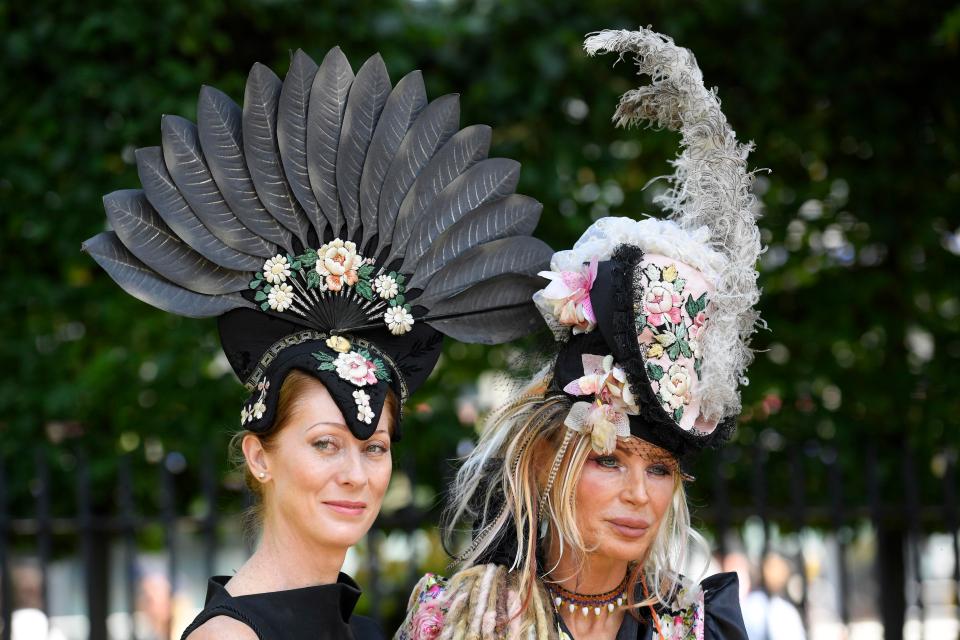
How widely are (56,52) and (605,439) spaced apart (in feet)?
10.7

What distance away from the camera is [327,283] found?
262 cm

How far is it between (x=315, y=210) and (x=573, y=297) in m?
0.62

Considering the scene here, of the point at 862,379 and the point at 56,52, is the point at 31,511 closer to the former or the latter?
the point at 56,52

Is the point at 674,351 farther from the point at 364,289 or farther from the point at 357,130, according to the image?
the point at 357,130

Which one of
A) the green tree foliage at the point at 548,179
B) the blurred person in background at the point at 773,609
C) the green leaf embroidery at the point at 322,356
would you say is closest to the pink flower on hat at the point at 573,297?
the green leaf embroidery at the point at 322,356

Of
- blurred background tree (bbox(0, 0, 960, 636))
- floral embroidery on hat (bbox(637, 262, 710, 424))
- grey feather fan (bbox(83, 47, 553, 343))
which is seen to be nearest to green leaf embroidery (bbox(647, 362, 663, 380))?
floral embroidery on hat (bbox(637, 262, 710, 424))

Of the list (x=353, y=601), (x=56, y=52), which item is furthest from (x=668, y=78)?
(x=56, y=52)

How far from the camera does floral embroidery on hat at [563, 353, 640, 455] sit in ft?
8.65

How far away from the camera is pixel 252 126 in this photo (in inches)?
104

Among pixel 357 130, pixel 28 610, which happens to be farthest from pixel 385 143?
pixel 28 610

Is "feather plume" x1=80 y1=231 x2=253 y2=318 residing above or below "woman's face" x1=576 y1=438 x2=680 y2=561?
above

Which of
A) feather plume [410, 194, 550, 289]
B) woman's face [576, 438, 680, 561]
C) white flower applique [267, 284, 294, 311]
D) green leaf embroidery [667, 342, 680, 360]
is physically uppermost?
feather plume [410, 194, 550, 289]

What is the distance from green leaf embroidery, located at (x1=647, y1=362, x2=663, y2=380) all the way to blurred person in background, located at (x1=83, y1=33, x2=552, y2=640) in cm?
43

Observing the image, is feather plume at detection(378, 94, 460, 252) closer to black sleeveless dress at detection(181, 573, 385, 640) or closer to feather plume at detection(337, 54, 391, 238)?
feather plume at detection(337, 54, 391, 238)
